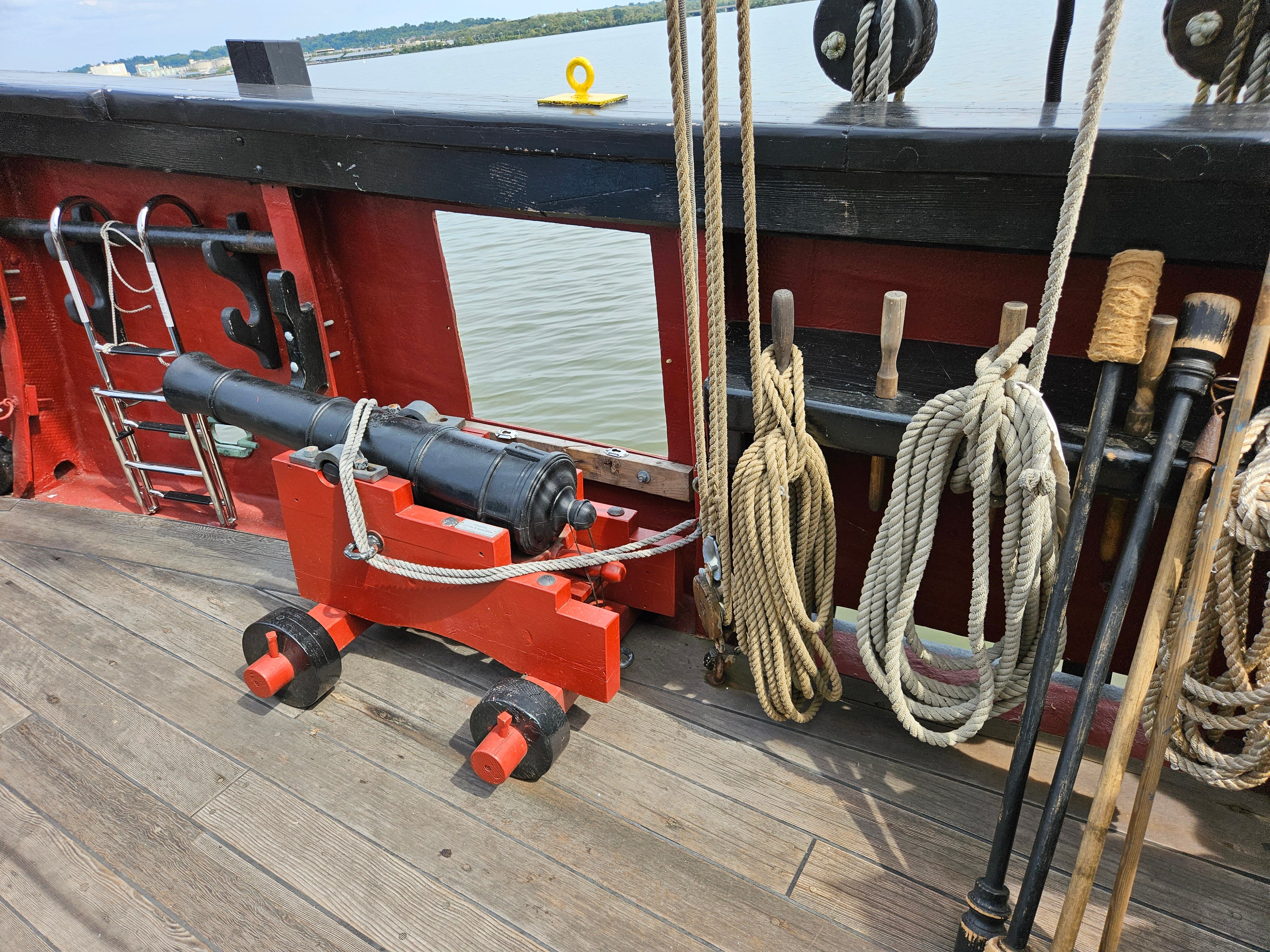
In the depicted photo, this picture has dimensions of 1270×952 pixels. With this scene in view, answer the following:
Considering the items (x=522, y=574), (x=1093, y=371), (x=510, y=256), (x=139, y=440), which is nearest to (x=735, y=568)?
(x=522, y=574)

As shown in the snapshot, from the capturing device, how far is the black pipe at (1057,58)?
1.98 meters

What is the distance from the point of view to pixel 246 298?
283 cm

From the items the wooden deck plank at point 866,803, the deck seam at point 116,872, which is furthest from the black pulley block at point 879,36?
the deck seam at point 116,872

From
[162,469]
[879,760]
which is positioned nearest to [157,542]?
[162,469]

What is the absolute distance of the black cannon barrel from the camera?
6.48ft

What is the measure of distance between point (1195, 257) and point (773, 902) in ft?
4.61

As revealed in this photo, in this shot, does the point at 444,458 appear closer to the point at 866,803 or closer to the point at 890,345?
the point at 890,345

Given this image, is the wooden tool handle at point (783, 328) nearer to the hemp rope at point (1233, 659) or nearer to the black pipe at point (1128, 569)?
the black pipe at point (1128, 569)

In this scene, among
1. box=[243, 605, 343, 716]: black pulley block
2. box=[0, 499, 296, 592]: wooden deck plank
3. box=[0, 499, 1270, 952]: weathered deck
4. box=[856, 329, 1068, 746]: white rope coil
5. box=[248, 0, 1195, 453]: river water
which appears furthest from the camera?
box=[248, 0, 1195, 453]: river water

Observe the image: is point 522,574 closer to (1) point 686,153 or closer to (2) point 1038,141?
(1) point 686,153

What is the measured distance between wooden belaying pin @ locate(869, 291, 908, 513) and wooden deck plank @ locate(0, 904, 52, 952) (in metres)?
1.92

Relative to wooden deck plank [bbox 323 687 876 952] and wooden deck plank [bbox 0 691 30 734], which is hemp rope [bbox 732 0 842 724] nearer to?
wooden deck plank [bbox 323 687 876 952]

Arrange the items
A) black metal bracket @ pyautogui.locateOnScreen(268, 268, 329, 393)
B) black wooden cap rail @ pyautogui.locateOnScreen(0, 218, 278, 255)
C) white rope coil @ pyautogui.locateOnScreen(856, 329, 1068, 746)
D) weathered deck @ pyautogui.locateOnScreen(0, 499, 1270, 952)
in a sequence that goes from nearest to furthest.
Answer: white rope coil @ pyautogui.locateOnScreen(856, 329, 1068, 746)
weathered deck @ pyautogui.locateOnScreen(0, 499, 1270, 952)
black metal bracket @ pyautogui.locateOnScreen(268, 268, 329, 393)
black wooden cap rail @ pyautogui.locateOnScreen(0, 218, 278, 255)

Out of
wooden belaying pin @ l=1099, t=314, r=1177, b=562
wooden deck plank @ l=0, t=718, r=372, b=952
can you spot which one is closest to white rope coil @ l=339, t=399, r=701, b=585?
wooden deck plank @ l=0, t=718, r=372, b=952
